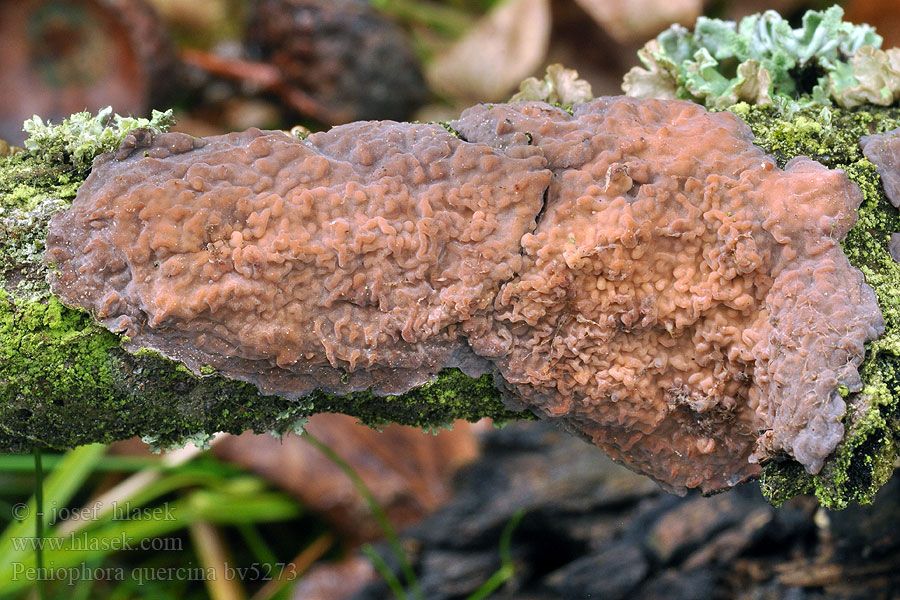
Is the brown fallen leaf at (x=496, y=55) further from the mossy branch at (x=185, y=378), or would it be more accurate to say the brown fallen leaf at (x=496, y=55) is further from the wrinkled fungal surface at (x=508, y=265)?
the wrinkled fungal surface at (x=508, y=265)

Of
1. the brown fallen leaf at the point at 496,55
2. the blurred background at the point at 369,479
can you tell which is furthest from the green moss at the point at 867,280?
the brown fallen leaf at the point at 496,55

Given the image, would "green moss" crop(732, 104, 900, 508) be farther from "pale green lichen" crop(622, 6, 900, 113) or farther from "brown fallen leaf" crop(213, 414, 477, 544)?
"brown fallen leaf" crop(213, 414, 477, 544)

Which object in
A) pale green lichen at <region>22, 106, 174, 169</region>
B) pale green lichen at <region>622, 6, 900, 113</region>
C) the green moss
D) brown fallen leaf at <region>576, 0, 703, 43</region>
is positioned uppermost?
brown fallen leaf at <region>576, 0, 703, 43</region>

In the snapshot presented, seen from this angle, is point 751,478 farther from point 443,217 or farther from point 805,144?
point 443,217

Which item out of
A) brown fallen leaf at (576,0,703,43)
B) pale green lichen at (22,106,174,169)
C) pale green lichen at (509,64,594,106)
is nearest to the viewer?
pale green lichen at (22,106,174,169)

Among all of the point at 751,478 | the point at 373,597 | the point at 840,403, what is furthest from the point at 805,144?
the point at 373,597

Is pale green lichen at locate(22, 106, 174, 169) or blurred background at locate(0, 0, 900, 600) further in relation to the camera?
blurred background at locate(0, 0, 900, 600)


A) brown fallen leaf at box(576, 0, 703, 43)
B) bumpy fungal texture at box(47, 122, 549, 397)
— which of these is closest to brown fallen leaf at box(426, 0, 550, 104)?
brown fallen leaf at box(576, 0, 703, 43)

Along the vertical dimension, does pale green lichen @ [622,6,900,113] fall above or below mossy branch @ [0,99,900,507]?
above
